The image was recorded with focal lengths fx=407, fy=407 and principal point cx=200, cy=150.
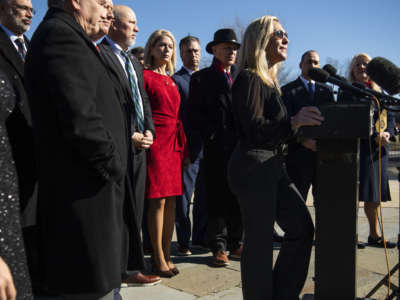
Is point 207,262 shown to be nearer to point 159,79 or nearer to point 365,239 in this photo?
point 159,79

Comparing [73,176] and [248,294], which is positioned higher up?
[73,176]

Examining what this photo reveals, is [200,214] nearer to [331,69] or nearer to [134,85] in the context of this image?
[134,85]

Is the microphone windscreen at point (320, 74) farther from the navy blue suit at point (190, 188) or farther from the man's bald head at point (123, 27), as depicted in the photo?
the navy blue suit at point (190, 188)

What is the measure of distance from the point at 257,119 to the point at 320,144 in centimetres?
42

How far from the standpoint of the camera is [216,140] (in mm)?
4230

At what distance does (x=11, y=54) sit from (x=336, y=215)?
2.32 m

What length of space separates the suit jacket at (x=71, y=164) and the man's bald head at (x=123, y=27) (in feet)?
5.29

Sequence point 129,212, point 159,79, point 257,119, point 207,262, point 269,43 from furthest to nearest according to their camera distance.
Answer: point 207,262, point 159,79, point 269,43, point 257,119, point 129,212

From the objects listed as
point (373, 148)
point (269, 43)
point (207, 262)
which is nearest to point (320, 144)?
point (269, 43)

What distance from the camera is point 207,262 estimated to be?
4137mm

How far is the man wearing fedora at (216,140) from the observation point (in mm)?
4191

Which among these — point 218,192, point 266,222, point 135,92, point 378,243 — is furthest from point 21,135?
point 378,243

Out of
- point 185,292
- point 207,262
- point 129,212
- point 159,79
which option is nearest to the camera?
point 129,212

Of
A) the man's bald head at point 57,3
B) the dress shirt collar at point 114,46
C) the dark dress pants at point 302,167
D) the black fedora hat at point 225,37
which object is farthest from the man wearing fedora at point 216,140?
the man's bald head at point 57,3
